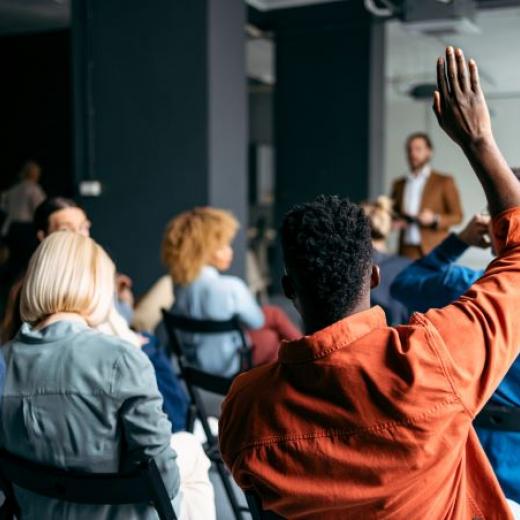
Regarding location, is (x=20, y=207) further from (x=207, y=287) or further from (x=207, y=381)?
(x=207, y=381)

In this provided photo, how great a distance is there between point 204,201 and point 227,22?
123cm

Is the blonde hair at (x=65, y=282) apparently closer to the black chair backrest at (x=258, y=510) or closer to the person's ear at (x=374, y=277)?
the black chair backrest at (x=258, y=510)

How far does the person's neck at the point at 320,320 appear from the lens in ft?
3.40

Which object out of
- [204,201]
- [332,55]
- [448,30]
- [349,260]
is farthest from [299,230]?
[332,55]

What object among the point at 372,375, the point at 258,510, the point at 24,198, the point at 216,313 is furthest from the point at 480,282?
the point at 24,198

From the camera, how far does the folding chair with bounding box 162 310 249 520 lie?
2.23 metres

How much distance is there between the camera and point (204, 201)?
4613mm

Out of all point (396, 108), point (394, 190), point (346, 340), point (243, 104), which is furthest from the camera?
point (396, 108)

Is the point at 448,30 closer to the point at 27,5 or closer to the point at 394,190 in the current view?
the point at 394,190

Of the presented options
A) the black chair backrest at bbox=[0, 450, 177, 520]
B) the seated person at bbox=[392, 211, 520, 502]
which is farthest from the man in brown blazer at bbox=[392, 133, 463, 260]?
the black chair backrest at bbox=[0, 450, 177, 520]

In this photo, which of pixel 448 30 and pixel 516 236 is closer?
pixel 516 236

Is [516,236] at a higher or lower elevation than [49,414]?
higher

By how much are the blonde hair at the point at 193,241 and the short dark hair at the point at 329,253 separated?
2313 mm

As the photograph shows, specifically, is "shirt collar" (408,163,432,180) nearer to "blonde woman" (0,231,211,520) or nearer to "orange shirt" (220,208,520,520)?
"blonde woman" (0,231,211,520)
